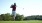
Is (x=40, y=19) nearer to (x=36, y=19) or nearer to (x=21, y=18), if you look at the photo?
(x=36, y=19)

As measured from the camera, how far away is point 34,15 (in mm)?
4742

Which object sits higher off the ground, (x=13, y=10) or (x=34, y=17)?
(x=13, y=10)

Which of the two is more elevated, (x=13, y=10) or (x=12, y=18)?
(x=13, y=10)

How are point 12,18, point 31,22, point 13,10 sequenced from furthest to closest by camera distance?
point 13,10
point 12,18
point 31,22

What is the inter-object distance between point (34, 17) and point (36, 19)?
0.13 metres

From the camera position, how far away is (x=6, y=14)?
5035mm

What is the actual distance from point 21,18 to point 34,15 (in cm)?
66

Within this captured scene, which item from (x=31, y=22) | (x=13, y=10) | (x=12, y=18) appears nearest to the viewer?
(x=31, y=22)

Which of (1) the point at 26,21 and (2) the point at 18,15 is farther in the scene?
(2) the point at 18,15

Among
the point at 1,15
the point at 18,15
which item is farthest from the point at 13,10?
the point at 1,15

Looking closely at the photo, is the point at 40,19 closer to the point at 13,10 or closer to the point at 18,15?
the point at 18,15

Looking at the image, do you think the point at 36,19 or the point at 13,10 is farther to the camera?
the point at 13,10

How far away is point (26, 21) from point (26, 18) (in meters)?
0.14

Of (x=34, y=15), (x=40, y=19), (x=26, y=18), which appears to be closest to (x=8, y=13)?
(x=26, y=18)
